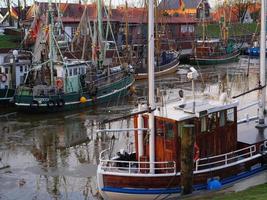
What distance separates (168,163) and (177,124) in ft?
4.29

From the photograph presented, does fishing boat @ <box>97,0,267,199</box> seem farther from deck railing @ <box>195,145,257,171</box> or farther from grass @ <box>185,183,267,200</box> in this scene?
grass @ <box>185,183,267,200</box>

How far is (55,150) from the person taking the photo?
23734 millimetres

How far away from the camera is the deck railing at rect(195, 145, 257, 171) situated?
626 inches

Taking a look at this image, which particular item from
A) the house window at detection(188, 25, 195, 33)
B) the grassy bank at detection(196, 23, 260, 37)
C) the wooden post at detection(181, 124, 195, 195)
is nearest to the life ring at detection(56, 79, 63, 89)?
the wooden post at detection(181, 124, 195, 195)

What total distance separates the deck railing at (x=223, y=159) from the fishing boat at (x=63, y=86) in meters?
18.2

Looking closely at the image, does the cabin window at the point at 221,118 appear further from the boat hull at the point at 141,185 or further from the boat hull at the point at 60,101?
the boat hull at the point at 60,101

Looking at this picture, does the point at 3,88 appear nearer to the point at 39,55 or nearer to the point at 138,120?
the point at 39,55

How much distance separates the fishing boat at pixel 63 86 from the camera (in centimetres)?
3275

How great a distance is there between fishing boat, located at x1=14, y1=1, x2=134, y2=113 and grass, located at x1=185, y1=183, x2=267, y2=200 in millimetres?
19671

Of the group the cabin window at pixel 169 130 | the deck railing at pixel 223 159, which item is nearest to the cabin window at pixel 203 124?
the deck railing at pixel 223 159

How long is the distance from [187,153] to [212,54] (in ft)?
162

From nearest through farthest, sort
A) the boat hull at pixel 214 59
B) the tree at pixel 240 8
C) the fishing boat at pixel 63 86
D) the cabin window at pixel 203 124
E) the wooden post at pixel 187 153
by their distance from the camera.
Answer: the wooden post at pixel 187 153 → the cabin window at pixel 203 124 → the fishing boat at pixel 63 86 → the boat hull at pixel 214 59 → the tree at pixel 240 8

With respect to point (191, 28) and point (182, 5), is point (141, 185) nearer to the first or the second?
point (191, 28)

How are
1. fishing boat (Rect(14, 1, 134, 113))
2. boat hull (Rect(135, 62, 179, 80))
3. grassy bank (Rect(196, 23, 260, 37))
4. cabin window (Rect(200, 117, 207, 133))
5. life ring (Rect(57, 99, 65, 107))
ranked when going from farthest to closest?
1. grassy bank (Rect(196, 23, 260, 37))
2. boat hull (Rect(135, 62, 179, 80))
3. life ring (Rect(57, 99, 65, 107))
4. fishing boat (Rect(14, 1, 134, 113))
5. cabin window (Rect(200, 117, 207, 133))
